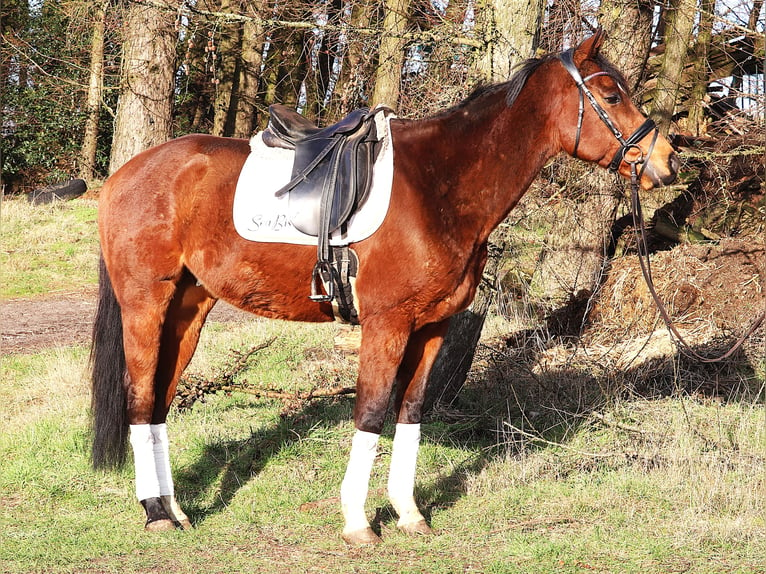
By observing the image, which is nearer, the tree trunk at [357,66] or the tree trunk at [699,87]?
the tree trunk at [357,66]

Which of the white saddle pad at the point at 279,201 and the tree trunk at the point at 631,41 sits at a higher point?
the tree trunk at the point at 631,41

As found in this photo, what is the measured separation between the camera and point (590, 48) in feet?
13.9

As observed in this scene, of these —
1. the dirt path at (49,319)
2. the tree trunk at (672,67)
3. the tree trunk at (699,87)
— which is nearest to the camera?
the tree trunk at (672,67)

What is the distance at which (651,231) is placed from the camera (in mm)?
9734

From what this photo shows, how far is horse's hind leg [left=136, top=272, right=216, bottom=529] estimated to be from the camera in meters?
4.71

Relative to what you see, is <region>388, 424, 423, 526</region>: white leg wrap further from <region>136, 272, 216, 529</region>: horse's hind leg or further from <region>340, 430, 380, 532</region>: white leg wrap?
<region>136, 272, 216, 529</region>: horse's hind leg

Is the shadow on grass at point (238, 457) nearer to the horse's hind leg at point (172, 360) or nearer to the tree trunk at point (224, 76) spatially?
the horse's hind leg at point (172, 360)

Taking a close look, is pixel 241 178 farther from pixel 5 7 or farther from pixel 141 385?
pixel 5 7

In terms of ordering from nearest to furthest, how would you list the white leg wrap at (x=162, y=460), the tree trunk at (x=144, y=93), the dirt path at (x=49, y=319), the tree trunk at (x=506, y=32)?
the white leg wrap at (x=162, y=460), the tree trunk at (x=506, y=32), the dirt path at (x=49, y=319), the tree trunk at (x=144, y=93)

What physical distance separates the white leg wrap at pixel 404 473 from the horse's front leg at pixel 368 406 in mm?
287

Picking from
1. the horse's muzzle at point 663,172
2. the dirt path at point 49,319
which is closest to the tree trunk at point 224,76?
the dirt path at point 49,319

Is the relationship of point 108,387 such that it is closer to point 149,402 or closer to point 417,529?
point 149,402

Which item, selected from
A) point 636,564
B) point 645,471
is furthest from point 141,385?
point 645,471

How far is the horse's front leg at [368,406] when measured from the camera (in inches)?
169
